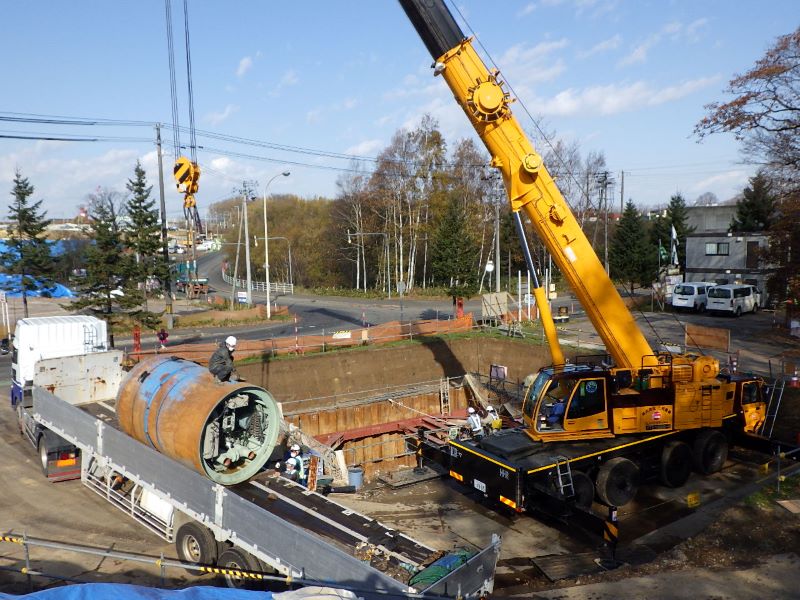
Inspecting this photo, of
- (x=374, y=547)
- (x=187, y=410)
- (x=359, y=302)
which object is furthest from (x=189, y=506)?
(x=359, y=302)

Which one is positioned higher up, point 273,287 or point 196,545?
point 273,287

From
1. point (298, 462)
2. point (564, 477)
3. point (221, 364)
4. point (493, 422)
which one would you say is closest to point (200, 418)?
point (221, 364)

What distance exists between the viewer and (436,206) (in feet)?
181

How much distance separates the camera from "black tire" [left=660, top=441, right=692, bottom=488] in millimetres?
13539

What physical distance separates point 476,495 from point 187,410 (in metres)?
7.62

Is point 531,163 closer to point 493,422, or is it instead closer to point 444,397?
point 493,422

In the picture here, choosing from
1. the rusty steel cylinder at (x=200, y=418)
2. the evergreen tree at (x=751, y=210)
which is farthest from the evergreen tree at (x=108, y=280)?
the evergreen tree at (x=751, y=210)

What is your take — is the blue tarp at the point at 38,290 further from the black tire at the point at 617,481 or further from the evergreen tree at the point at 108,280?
the black tire at the point at 617,481

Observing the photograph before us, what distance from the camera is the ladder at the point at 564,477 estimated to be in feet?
37.9

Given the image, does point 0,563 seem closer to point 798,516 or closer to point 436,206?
point 798,516

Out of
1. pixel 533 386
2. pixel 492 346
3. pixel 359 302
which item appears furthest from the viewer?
pixel 359 302

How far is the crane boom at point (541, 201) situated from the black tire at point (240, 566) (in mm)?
8456

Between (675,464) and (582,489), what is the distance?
3.09m

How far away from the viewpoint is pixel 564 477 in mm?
11672
